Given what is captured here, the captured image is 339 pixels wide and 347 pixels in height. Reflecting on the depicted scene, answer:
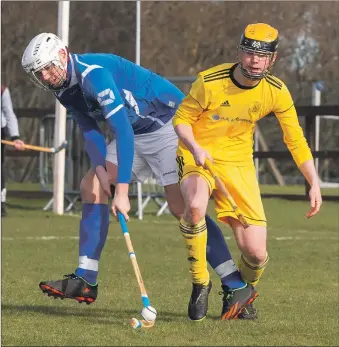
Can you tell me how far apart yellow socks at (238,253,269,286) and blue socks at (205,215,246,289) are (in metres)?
0.04

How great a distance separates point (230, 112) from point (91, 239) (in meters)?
1.22

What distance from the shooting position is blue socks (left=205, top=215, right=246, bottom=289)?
6695 millimetres

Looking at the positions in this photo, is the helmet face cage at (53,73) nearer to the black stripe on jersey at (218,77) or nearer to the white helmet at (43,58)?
the white helmet at (43,58)

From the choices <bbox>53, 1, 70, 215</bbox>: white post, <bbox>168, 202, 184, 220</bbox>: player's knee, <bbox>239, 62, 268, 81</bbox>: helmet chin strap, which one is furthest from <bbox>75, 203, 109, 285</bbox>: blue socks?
<bbox>53, 1, 70, 215</bbox>: white post

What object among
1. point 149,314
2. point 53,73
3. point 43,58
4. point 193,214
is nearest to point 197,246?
point 193,214

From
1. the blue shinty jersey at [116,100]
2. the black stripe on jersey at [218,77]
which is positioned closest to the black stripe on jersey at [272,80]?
the black stripe on jersey at [218,77]

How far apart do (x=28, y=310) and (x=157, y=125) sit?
4.73ft

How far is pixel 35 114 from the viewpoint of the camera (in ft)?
60.8

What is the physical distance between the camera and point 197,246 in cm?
638

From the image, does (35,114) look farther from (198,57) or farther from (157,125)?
(157,125)

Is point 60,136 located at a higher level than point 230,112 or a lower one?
lower

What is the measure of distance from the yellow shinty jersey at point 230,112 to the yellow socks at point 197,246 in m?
0.43

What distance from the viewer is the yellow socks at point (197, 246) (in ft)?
20.9

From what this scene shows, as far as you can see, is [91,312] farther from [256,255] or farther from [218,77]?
[218,77]
